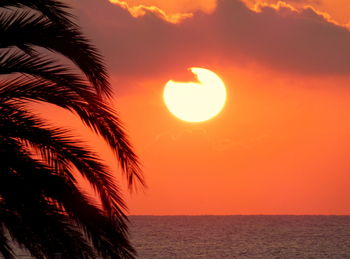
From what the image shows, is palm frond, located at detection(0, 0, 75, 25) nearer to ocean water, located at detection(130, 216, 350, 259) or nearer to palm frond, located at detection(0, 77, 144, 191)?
palm frond, located at detection(0, 77, 144, 191)

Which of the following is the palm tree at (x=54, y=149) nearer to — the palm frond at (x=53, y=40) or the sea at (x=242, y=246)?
the palm frond at (x=53, y=40)

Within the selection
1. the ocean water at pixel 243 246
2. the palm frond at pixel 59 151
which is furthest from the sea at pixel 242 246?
the palm frond at pixel 59 151

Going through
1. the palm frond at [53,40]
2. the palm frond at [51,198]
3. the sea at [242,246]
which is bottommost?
the palm frond at [51,198]

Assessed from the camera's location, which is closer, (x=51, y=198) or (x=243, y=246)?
(x=51, y=198)

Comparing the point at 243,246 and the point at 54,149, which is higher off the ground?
the point at 243,246

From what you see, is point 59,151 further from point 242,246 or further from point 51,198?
point 242,246

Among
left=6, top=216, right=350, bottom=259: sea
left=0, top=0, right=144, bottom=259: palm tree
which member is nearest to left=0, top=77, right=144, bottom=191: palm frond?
left=0, top=0, right=144, bottom=259: palm tree

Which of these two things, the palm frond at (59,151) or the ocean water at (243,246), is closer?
the palm frond at (59,151)

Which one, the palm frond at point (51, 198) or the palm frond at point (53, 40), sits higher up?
the palm frond at point (53, 40)

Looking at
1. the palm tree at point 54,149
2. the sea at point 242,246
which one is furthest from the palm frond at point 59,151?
the sea at point 242,246

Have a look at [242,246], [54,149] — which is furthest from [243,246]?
[54,149]

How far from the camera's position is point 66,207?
38.2 feet

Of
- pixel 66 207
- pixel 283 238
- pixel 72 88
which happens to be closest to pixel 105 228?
pixel 66 207

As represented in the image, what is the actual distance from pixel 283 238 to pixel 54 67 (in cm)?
10266
